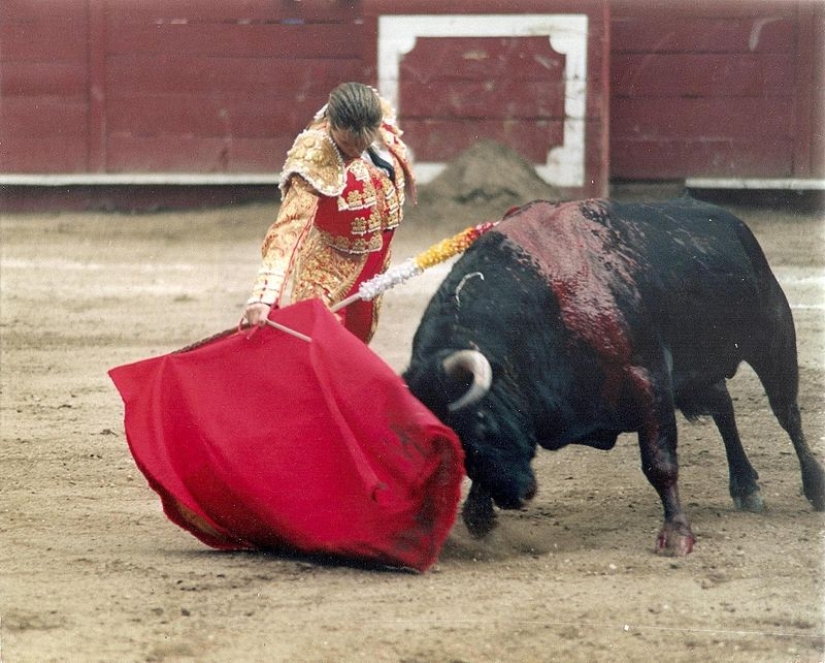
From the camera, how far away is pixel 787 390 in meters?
3.76

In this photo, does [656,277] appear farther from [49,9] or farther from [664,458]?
[49,9]

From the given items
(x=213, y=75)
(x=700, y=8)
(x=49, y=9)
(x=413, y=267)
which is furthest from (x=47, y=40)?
(x=413, y=267)

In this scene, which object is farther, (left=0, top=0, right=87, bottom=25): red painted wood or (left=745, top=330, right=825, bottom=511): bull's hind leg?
(left=0, top=0, right=87, bottom=25): red painted wood

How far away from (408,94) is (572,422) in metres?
5.48

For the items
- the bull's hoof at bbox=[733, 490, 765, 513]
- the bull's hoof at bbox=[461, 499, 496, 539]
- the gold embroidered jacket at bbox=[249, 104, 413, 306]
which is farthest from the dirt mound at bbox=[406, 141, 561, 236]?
the bull's hoof at bbox=[461, 499, 496, 539]

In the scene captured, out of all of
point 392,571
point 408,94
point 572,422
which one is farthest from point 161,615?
point 408,94

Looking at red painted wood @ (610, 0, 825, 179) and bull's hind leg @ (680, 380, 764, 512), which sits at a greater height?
red painted wood @ (610, 0, 825, 179)

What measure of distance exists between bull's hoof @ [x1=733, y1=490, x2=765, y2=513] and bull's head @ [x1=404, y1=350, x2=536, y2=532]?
0.72 m

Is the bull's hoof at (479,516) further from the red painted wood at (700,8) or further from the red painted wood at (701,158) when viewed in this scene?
the red painted wood at (700,8)

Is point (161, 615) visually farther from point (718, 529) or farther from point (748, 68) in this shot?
point (748, 68)

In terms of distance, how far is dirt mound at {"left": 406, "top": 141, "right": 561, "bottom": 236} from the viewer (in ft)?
27.0

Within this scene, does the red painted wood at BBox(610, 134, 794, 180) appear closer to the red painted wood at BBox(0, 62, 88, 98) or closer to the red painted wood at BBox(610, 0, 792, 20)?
the red painted wood at BBox(610, 0, 792, 20)

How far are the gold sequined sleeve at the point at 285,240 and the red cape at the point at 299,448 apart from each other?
0.21ft

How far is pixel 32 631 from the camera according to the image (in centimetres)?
278
